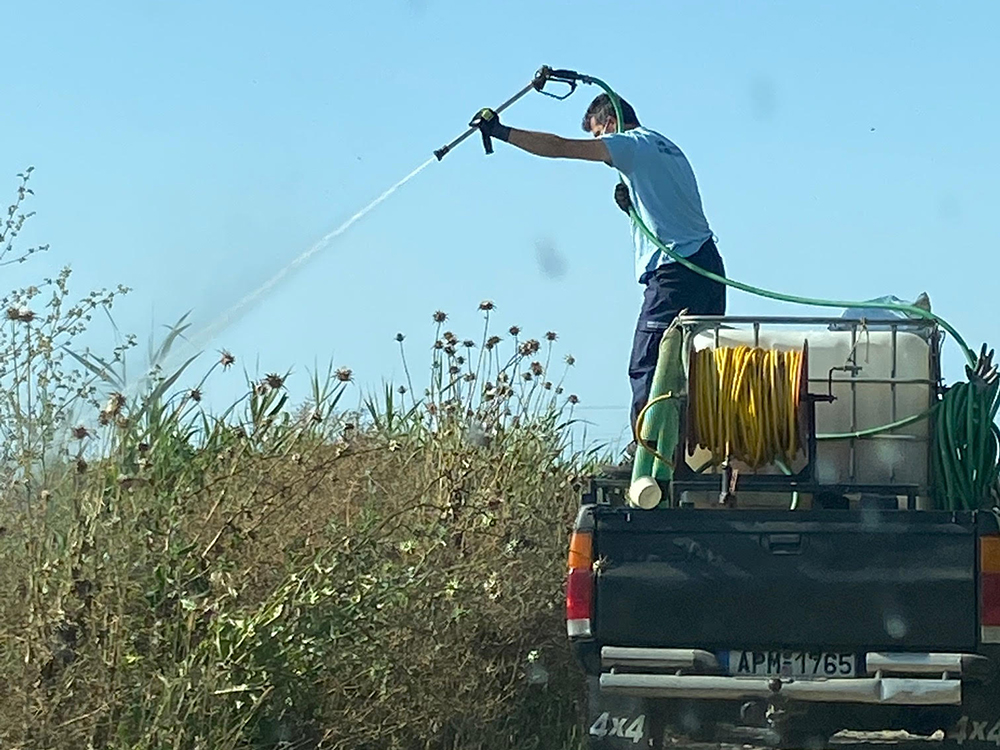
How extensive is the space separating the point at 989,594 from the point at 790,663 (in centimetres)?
83

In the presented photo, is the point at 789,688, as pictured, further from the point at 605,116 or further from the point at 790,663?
the point at 605,116

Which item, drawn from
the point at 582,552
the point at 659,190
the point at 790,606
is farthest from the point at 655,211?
the point at 790,606

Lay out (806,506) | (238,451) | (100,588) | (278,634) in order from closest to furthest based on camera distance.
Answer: (100,588), (278,634), (238,451), (806,506)

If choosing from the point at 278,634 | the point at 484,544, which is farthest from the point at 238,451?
the point at 484,544

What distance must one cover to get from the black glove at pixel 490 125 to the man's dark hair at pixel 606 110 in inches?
32.7

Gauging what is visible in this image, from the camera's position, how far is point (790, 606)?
727 cm

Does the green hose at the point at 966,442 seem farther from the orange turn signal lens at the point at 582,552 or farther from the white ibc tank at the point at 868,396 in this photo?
the orange turn signal lens at the point at 582,552

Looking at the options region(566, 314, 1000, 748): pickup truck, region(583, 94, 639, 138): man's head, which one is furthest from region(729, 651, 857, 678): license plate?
region(583, 94, 639, 138): man's head

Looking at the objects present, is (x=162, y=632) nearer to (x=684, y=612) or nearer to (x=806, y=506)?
(x=684, y=612)

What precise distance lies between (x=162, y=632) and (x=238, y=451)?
982 millimetres

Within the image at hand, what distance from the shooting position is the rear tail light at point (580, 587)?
7.30 metres

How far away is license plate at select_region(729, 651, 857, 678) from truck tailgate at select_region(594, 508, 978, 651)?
5cm

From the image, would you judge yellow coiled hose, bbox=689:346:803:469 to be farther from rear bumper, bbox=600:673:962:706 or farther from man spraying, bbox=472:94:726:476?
man spraying, bbox=472:94:726:476

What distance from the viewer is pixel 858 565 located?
725 centimetres
